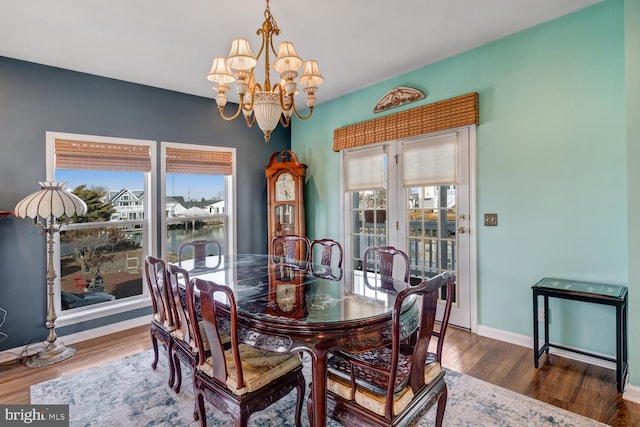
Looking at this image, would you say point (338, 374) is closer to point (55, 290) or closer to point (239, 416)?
point (239, 416)

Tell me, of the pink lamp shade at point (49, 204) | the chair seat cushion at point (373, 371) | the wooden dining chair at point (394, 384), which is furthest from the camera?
the pink lamp shade at point (49, 204)

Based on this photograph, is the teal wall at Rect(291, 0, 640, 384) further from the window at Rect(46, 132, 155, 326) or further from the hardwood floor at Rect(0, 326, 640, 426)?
the window at Rect(46, 132, 155, 326)

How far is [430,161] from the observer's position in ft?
11.2

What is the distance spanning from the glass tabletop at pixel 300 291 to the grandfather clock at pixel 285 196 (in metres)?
1.55

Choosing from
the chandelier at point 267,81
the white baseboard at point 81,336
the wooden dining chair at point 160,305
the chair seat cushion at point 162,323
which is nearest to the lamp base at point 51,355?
the white baseboard at point 81,336

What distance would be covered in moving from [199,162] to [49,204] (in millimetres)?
1735

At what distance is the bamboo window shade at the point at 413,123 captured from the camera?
310 centimetres

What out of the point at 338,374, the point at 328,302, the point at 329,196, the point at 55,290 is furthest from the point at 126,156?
the point at 338,374

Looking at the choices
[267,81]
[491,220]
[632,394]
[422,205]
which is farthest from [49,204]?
[632,394]

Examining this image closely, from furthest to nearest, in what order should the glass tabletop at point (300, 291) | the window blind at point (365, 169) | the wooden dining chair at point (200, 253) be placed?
the window blind at point (365, 169) < the wooden dining chair at point (200, 253) < the glass tabletop at point (300, 291)

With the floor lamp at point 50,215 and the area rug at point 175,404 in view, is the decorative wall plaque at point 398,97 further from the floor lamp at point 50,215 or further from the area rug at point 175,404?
the floor lamp at point 50,215

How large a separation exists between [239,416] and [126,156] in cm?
319

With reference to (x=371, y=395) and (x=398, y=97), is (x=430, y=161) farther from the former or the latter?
(x=371, y=395)

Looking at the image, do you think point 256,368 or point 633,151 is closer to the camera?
point 256,368
